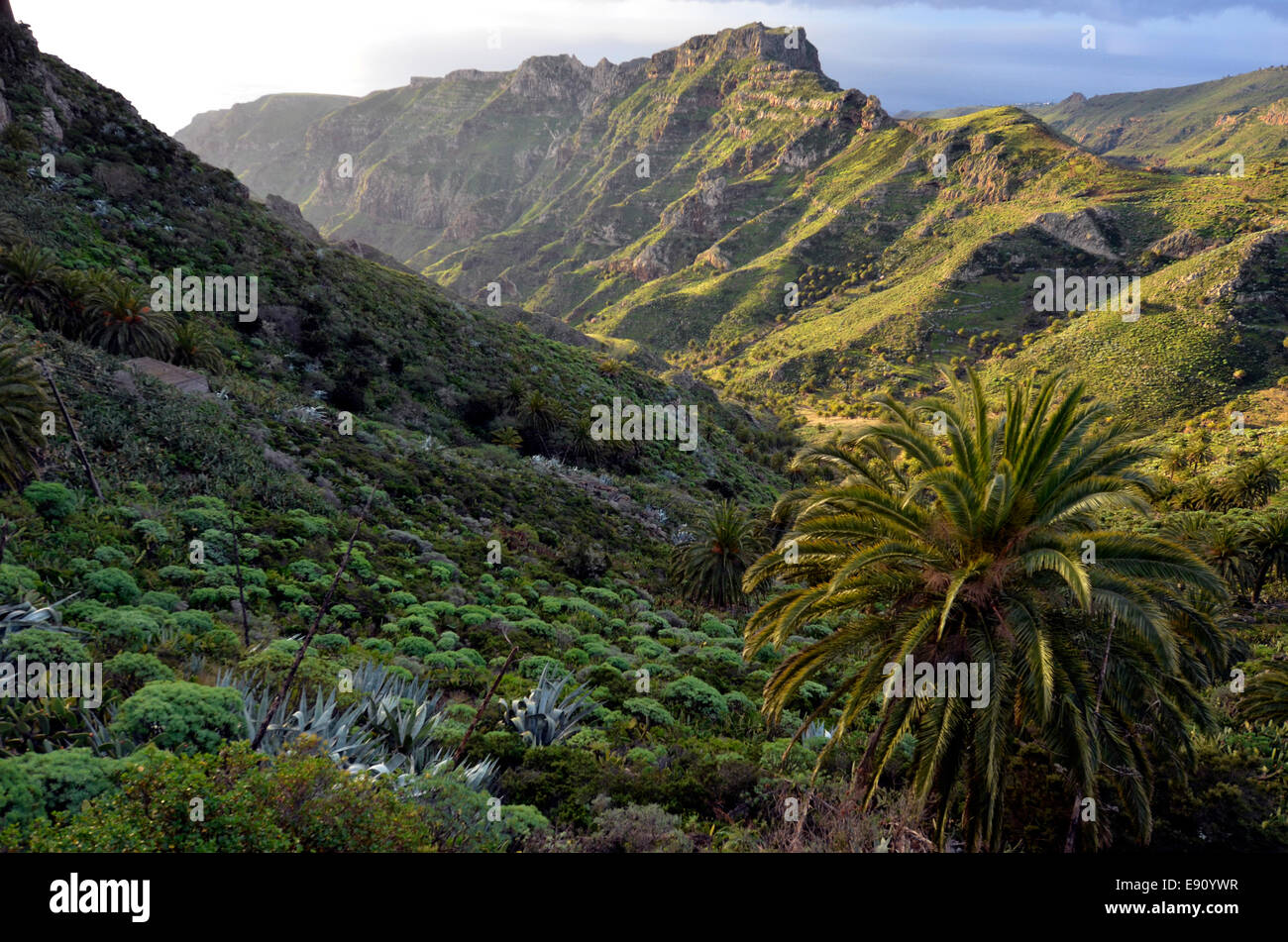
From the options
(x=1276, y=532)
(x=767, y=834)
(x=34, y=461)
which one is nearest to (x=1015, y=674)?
(x=767, y=834)

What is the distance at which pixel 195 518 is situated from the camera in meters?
12.5

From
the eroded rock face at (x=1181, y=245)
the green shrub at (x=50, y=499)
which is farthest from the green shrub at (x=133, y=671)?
the eroded rock face at (x=1181, y=245)

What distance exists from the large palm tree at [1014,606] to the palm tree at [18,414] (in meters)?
12.2

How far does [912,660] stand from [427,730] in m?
5.96

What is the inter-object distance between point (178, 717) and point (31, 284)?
19.2 m

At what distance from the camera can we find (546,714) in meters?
9.73

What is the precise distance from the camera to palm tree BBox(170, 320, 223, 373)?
20.5 m

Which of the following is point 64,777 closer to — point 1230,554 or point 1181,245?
point 1230,554

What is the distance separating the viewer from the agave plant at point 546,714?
9492mm

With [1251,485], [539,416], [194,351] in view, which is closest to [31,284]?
[194,351]

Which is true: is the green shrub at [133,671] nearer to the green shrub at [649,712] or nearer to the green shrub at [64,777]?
the green shrub at [64,777]

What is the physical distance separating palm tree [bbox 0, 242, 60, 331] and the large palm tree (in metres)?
21.9

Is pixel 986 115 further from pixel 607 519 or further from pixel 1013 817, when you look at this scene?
pixel 1013 817

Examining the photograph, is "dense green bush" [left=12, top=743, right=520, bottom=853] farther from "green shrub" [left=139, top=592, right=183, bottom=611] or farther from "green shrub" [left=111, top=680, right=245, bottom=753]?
"green shrub" [left=139, top=592, right=183, bottom=611]
